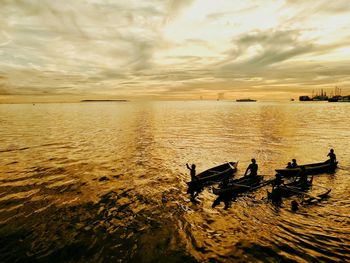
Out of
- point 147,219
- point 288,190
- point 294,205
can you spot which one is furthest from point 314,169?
point 147,219

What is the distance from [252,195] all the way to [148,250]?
35.1ft

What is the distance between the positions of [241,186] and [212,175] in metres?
3.73

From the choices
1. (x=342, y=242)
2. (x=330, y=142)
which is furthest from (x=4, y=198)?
(x=330, y=142)

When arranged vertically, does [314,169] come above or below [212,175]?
below

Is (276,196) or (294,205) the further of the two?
(276,196)

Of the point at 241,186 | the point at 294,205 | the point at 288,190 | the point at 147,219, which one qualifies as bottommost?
the point at 147,219

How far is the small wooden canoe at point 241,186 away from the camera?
19.0 metres

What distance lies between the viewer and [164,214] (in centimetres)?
1653

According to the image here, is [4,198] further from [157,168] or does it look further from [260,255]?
[260,255]

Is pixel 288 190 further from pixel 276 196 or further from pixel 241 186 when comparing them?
pixel 241 186

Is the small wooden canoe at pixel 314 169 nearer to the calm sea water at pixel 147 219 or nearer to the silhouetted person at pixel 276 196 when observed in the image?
the calm sea water at pixel 147 219

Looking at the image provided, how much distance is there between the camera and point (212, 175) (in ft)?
75.0

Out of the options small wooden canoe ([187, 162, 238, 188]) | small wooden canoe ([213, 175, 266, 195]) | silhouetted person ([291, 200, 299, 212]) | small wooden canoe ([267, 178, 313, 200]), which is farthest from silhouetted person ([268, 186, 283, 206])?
small wooden canoe ([187, 162, 238, 188])

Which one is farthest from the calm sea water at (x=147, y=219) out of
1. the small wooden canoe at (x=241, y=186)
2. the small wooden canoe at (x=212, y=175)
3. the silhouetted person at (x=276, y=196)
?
the small wooden canoe at (x=212, y=175)
